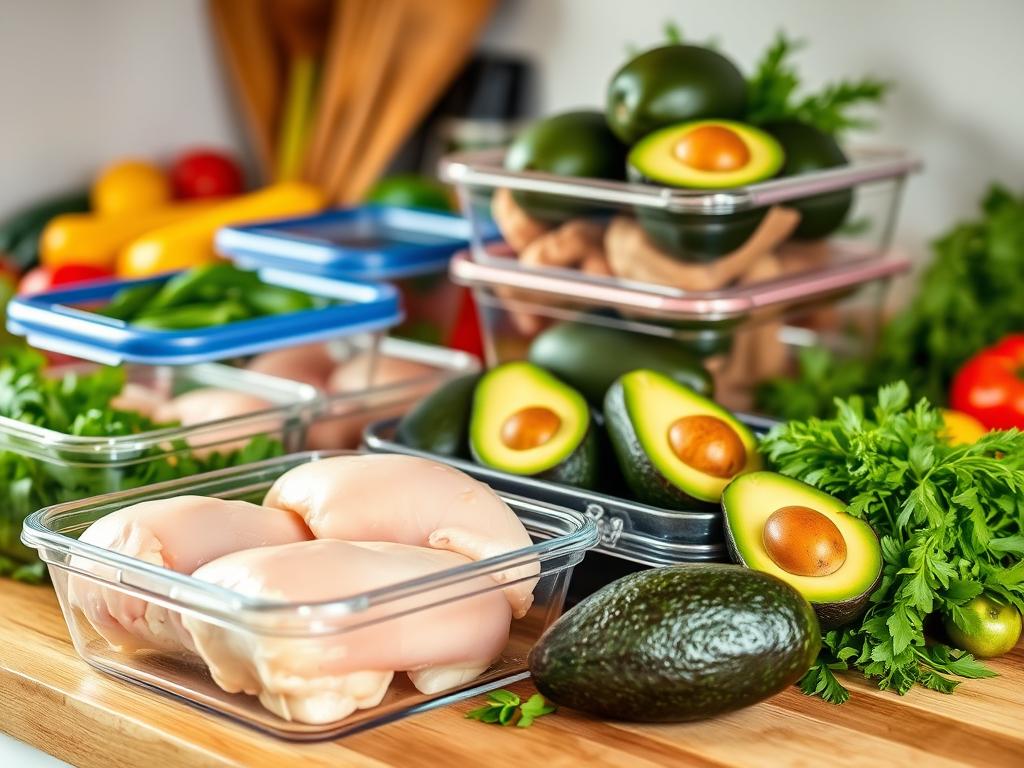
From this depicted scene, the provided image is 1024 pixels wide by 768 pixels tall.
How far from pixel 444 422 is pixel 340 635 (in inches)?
12.8

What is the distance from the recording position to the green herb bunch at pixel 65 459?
107 centimetres

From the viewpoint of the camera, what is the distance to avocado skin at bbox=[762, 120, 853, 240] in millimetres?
1227

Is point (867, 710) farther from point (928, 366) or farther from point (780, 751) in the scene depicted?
point (928, 366)

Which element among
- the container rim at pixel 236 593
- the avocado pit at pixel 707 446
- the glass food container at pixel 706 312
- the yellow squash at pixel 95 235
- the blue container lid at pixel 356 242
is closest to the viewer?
the container rim at pixel 236 593

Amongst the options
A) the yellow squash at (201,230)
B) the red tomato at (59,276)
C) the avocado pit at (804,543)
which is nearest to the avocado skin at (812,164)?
the avocado pit at (804,543)

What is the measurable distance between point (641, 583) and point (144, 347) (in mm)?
490

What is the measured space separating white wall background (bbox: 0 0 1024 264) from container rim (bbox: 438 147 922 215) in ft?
0.53

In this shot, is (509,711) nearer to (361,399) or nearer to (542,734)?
(542,734)

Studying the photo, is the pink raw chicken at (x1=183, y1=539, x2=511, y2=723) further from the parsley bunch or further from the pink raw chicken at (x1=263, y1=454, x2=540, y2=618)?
the parsley bunch

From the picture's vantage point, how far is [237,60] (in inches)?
76.5

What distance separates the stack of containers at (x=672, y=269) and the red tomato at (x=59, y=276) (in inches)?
19.8

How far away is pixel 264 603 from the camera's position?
758mm

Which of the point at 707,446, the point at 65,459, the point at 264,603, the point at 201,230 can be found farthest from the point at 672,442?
the point at 201,230

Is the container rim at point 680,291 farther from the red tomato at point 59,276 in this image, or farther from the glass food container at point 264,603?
the red tomato at point 59,276
